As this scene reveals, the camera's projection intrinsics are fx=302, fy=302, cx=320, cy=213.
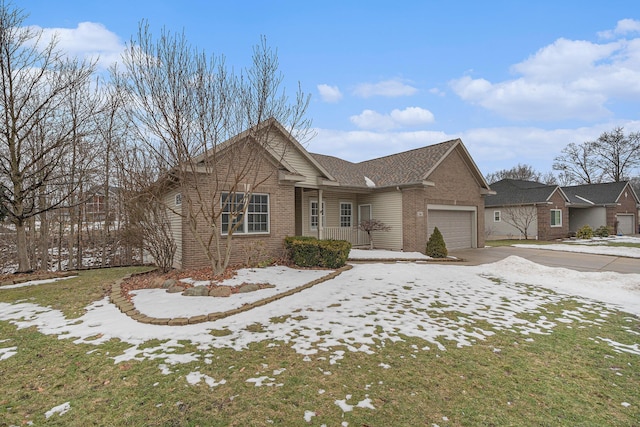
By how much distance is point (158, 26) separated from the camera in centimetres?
706

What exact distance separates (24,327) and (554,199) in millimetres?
31946

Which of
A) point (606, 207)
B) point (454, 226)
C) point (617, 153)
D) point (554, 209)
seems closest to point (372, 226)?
point (454, 226)

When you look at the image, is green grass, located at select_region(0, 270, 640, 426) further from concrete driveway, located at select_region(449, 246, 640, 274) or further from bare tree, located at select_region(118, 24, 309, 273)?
concrete driveway, located at select_region(449, 246, 640, 274)

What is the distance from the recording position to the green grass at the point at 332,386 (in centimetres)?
277

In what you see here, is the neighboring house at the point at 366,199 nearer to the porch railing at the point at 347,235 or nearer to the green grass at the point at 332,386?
the porch railing at the point at 347,235

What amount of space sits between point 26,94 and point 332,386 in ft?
40.9

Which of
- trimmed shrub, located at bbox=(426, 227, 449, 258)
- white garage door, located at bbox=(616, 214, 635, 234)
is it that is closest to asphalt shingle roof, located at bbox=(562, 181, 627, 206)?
white garage door, located at bbox=(616, 214, 635, 234)

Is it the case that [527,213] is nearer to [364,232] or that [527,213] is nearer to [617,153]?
[364,232]

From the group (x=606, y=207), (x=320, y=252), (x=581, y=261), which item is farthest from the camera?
(x=606, y=207)

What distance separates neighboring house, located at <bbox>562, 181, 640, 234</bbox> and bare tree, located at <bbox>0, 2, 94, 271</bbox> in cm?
3571

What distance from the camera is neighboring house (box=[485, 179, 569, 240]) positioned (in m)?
24.6

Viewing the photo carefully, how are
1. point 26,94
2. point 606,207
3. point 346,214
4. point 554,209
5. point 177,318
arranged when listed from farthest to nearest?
point 606,207 < point 554,209 < point 346,214 < point 26,94 < point 177,318

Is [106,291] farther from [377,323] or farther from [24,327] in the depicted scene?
[377,323]

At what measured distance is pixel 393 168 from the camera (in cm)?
1686
